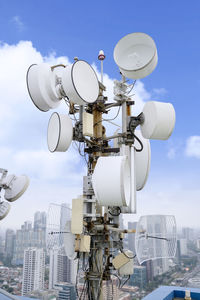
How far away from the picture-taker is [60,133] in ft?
8.50

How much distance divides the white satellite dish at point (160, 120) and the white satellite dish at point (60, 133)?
33.2 inches

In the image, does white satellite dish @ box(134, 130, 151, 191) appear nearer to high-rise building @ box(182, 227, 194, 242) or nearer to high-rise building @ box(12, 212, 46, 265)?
high-rise building @ box(182, 227, 194, 242)

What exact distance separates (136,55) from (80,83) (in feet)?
2.21

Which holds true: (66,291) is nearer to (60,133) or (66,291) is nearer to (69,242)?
(69,242)

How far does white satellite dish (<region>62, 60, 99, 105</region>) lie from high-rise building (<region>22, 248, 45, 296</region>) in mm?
2399

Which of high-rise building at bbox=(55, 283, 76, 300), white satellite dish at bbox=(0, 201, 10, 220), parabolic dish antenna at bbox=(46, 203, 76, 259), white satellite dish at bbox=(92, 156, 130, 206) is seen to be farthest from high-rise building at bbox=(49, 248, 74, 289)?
white satellite dish at bbox=(92, 156, 130, 206)

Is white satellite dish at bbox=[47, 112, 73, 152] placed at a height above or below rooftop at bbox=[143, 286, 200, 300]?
above

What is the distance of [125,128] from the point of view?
264 cm

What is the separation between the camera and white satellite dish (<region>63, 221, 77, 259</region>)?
8.27ft

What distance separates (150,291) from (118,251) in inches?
56.8

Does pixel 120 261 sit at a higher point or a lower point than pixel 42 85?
lower

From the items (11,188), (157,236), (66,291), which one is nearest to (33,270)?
(66,291)

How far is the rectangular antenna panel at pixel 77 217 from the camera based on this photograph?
7.75ft

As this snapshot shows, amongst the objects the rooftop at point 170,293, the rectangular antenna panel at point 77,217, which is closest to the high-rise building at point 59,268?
the rectangular antenna panel at point 77,217
